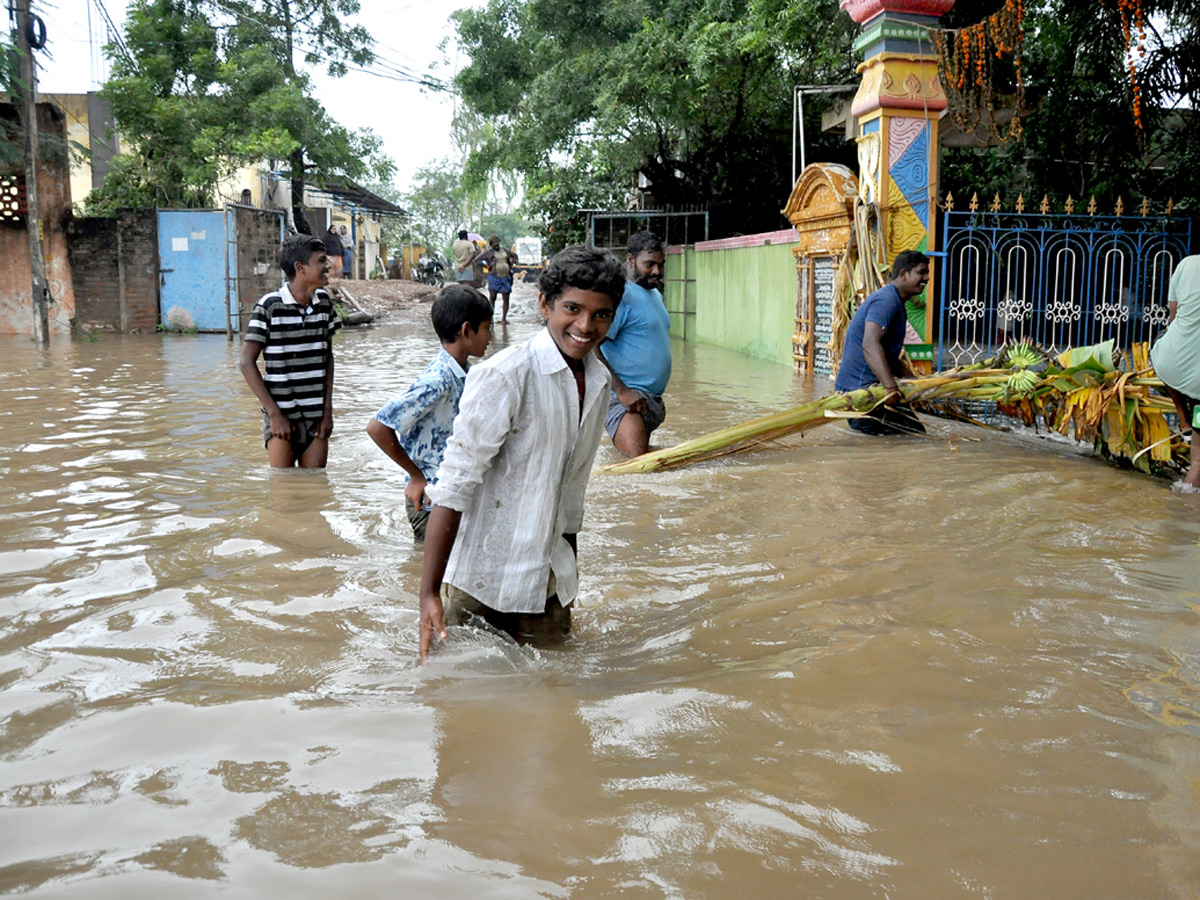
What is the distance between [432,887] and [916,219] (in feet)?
28.7

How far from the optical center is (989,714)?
111 inches

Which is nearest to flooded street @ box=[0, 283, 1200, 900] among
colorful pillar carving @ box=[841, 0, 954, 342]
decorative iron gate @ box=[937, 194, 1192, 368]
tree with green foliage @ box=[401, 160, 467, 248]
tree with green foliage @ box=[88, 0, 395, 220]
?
decorative iron gate @ box=[937, 194, 1192, 368]

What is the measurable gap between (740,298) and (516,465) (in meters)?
13.4

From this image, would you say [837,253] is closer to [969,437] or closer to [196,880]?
[969,437]

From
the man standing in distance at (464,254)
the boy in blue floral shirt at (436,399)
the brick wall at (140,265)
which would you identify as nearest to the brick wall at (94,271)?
the brick wall at (140,265)

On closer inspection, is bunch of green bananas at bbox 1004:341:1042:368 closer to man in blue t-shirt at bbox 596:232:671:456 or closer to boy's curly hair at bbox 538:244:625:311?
man in blue t-shirt at bbox 596:232:671:456

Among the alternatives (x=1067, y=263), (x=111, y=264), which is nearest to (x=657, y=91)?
(x=1067, y=263)

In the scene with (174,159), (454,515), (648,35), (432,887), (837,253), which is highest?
(648,35)

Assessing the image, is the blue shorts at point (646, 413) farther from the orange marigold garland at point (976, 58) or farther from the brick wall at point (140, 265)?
the brick wall at point (140, 265)

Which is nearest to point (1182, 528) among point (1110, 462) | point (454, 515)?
point (1110, 462)

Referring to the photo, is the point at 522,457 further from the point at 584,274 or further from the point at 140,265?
the point at 140,265

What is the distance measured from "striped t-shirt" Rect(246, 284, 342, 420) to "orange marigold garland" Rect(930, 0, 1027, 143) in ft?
20.4

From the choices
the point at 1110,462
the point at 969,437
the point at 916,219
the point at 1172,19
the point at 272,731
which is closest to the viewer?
the point at 272,731

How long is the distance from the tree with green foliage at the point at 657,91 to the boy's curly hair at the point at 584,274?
11262mm
